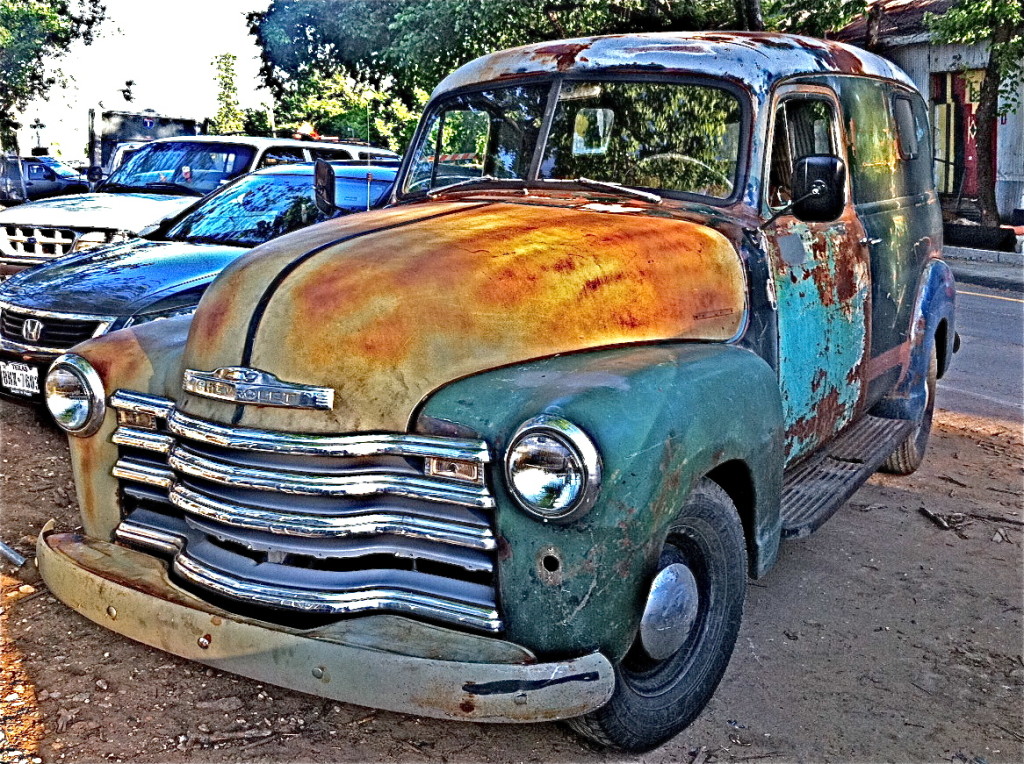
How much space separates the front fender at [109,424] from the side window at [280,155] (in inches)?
272

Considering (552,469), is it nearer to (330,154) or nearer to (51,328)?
(51,328)

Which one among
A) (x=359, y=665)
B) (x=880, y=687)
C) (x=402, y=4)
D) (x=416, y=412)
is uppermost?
(x=402, y=4)

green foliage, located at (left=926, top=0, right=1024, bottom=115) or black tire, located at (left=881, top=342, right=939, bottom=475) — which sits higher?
green foliage, located at (left=926, top=0, right=1024, bottom=115)

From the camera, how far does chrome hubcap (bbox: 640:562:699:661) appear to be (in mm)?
2844

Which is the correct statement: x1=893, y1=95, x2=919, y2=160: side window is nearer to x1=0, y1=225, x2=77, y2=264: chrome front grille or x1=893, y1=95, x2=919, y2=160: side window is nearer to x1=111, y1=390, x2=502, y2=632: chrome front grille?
x1=111, y1=390, x2=502, y2=632: chrome front grille

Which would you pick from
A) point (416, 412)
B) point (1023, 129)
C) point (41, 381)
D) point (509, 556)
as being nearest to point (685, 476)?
point (509, 556)

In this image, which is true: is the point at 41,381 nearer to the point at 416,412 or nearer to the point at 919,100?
the point at 416,412

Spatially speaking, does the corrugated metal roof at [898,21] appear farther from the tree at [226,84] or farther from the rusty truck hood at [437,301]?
the tree at [226,84]

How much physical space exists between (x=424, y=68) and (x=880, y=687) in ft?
49.6

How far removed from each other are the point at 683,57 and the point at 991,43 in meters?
14.5

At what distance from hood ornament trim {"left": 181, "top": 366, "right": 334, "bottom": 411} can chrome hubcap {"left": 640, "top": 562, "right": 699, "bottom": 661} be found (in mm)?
988

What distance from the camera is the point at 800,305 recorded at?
4.05m

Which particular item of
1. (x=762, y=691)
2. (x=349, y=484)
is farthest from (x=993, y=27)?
(x=349, y=484)

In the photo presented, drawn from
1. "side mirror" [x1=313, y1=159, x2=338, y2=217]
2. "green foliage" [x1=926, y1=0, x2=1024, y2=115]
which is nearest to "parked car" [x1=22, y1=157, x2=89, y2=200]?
"green foliage" [x1=926, y1=0, x2=1024, y2=115]
